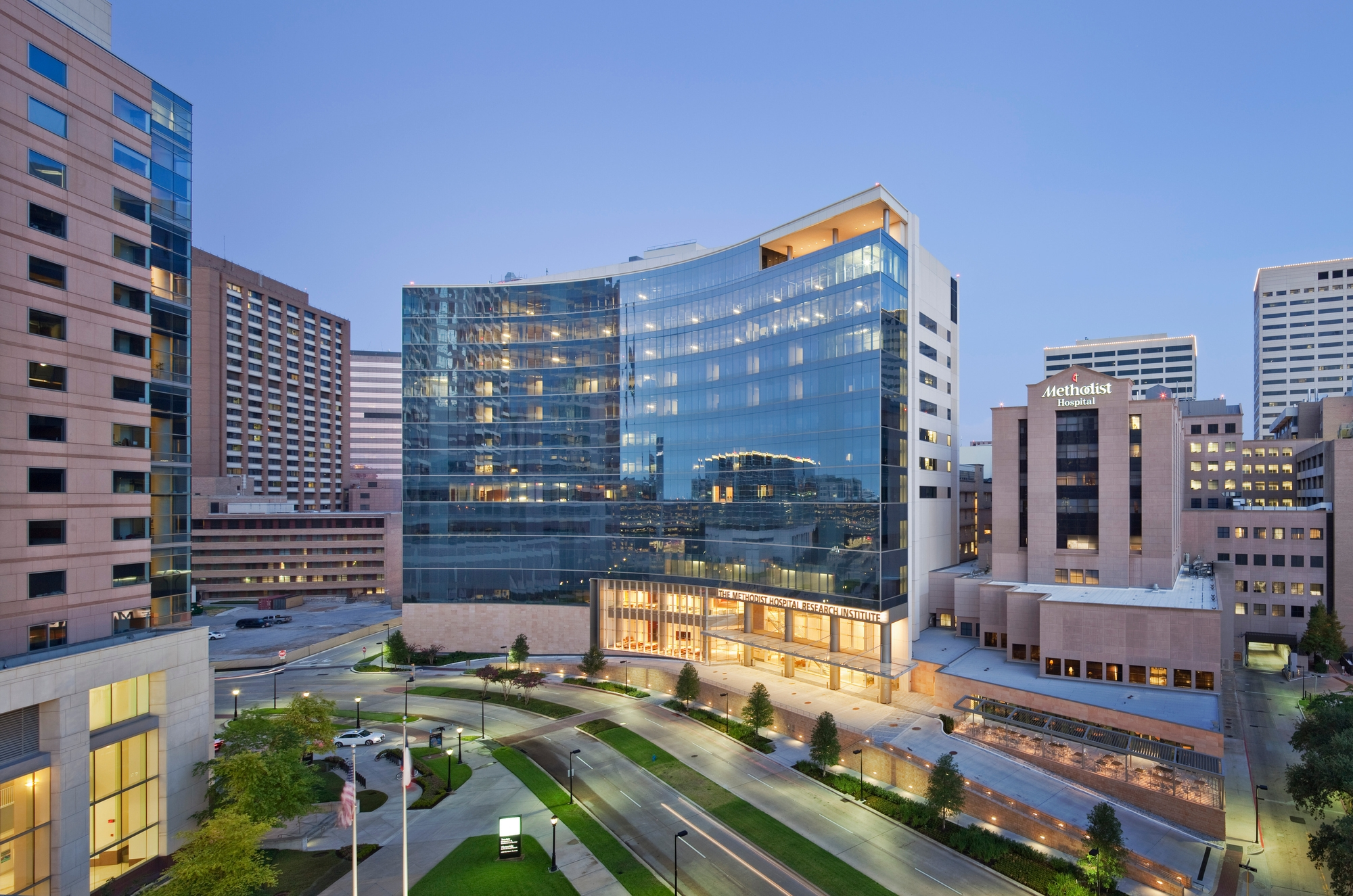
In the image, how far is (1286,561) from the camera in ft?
251

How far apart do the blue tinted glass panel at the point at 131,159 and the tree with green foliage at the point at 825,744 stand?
5578 centimetres

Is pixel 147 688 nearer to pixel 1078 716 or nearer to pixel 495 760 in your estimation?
pixel 495 760

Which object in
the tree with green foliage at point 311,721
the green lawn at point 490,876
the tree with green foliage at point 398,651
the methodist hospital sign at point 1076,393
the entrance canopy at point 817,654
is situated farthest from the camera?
the tree with green foliage at point 398,651

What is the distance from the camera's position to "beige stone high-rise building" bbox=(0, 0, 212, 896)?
1203 inches

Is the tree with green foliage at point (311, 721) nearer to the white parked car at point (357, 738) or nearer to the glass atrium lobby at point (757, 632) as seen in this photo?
the white parked car at point (357, 738)

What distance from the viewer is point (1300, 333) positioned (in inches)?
6368

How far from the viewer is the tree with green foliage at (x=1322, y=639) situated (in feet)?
218

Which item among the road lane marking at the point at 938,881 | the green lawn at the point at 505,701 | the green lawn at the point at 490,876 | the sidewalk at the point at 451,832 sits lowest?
the green lawn at the point at 505,701

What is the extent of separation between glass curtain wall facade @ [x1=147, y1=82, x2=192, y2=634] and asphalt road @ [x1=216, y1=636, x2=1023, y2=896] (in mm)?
22126

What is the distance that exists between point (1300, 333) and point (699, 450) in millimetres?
175239

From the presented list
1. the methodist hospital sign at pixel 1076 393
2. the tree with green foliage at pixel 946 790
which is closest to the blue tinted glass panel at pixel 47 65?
the tree with green foliage at pixel 946 790

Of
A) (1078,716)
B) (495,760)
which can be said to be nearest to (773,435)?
(1078,716)

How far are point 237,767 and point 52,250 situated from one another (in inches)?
1134

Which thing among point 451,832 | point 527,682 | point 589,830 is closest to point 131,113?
point 451,832
